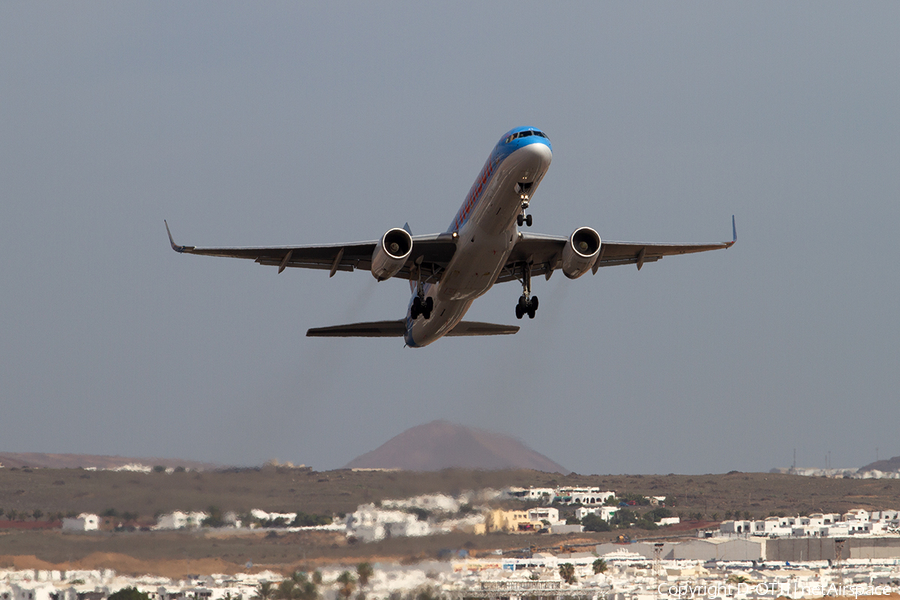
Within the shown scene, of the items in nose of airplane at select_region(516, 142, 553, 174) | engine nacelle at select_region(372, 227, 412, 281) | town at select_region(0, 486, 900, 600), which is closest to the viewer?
nose of airplane at select_region(516, 142, 553, 174)

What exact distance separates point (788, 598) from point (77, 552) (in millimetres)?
45694

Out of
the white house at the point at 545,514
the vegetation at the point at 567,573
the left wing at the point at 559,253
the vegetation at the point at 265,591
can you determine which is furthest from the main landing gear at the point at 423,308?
the vegetation at the point at 567,573

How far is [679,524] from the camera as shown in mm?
107438

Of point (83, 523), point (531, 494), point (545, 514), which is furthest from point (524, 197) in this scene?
point (545, 514)

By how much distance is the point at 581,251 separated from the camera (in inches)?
1312

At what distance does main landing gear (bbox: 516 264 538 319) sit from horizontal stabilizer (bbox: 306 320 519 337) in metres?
6.17

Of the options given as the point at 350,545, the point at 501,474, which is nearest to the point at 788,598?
the point at 501,474

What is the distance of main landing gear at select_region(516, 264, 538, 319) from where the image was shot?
3605 centimetres

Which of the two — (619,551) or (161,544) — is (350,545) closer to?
(161,544)

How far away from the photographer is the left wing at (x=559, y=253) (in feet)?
113

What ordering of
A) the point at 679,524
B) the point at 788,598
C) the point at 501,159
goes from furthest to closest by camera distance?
the point at 679,524 < the point at 788,598 < the point at 501,159

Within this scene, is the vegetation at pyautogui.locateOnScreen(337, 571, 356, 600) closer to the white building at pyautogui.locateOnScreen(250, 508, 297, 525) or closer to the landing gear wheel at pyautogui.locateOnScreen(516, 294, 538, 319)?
the white building at pyautogui.locateOnScreen(250, 508, 297, 525)

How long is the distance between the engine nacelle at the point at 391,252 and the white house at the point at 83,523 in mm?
13102

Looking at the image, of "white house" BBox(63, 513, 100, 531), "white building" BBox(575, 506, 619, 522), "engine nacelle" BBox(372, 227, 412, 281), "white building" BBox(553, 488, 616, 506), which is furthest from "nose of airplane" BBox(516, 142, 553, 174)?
"white building" BBox(575, 506, 619, 522)
